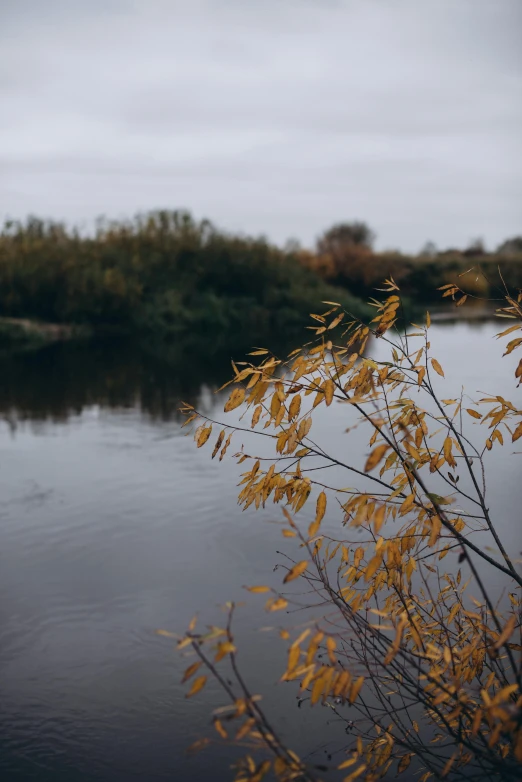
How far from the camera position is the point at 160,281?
39.8m

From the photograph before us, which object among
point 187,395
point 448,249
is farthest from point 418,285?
point 187,395

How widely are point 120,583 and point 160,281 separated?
3320 centimetres

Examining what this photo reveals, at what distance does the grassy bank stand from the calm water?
18038 mm

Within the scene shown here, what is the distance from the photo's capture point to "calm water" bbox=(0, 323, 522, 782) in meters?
5.45

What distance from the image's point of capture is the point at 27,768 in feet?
16.9

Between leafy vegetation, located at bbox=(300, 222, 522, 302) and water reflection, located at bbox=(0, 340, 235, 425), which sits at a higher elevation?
leafy vegetation, located at bbox=(300, 222, 522, 302)

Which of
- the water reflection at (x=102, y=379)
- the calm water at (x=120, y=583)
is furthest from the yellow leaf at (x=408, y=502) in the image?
the water reflection at (x=102, y=379)

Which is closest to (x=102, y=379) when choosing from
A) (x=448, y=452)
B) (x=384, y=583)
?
(x=384, y=583)

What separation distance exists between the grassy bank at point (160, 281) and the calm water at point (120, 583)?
18038 mm

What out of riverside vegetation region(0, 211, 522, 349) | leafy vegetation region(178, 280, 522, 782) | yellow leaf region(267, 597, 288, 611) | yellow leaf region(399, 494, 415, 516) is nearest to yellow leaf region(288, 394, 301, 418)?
leafy vegetation region(178, 280, 522, 782)

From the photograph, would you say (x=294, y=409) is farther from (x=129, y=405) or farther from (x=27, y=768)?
(x=129, y=405)

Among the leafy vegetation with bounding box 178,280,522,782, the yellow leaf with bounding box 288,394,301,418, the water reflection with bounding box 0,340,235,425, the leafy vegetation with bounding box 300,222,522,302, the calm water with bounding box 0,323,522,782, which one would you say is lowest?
the calm water with bounding box 0,323,522,782

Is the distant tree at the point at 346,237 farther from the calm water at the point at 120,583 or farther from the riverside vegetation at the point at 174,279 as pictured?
the calm water at the point at 120,583

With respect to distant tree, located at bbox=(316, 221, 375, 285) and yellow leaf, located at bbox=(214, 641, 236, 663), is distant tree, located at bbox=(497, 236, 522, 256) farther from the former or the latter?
yellow leaf, located at bbox=(214, 641, 236, 663)
